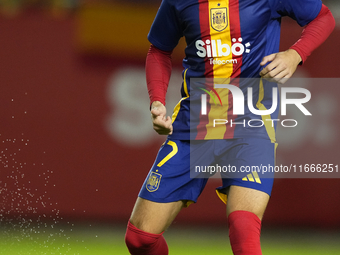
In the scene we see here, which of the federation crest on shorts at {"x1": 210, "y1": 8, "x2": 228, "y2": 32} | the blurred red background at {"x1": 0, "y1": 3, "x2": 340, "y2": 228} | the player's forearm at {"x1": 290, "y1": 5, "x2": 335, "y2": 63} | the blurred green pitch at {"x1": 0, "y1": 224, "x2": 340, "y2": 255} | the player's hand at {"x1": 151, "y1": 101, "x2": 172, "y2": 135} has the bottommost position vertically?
the blurred green pitch at {"x1": 0, "y1": 224, "x2": 340, "y2": 255}

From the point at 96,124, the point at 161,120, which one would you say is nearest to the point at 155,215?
the point at 161,120

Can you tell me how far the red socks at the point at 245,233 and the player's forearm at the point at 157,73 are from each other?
62cm

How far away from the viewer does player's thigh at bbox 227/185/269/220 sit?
1582 millimetres

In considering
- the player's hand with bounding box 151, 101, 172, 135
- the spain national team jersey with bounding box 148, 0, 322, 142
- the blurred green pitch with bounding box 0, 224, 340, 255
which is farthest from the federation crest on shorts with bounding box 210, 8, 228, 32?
the blurred green pitch with bounding box 0, 224, 340, 255

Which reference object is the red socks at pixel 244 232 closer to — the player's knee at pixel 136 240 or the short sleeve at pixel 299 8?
the player's knee at pixel 136 240

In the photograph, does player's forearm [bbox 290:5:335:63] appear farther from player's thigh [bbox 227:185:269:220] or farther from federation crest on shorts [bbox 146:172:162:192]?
federation crest on shorts [bbox 146:172:162:192]

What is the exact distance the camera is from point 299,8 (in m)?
1.75

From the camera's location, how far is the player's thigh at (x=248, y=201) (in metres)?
1.58

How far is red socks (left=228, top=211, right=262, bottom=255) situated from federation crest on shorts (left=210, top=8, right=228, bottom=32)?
2.36 feet

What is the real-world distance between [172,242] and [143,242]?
163 cm

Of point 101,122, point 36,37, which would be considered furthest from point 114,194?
point 36,37

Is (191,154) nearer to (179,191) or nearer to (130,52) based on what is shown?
(179,191)

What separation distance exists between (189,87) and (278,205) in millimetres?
2082

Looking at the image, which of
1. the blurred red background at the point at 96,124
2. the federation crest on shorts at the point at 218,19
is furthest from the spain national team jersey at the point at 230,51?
the blurred red background at the point at 96,124
